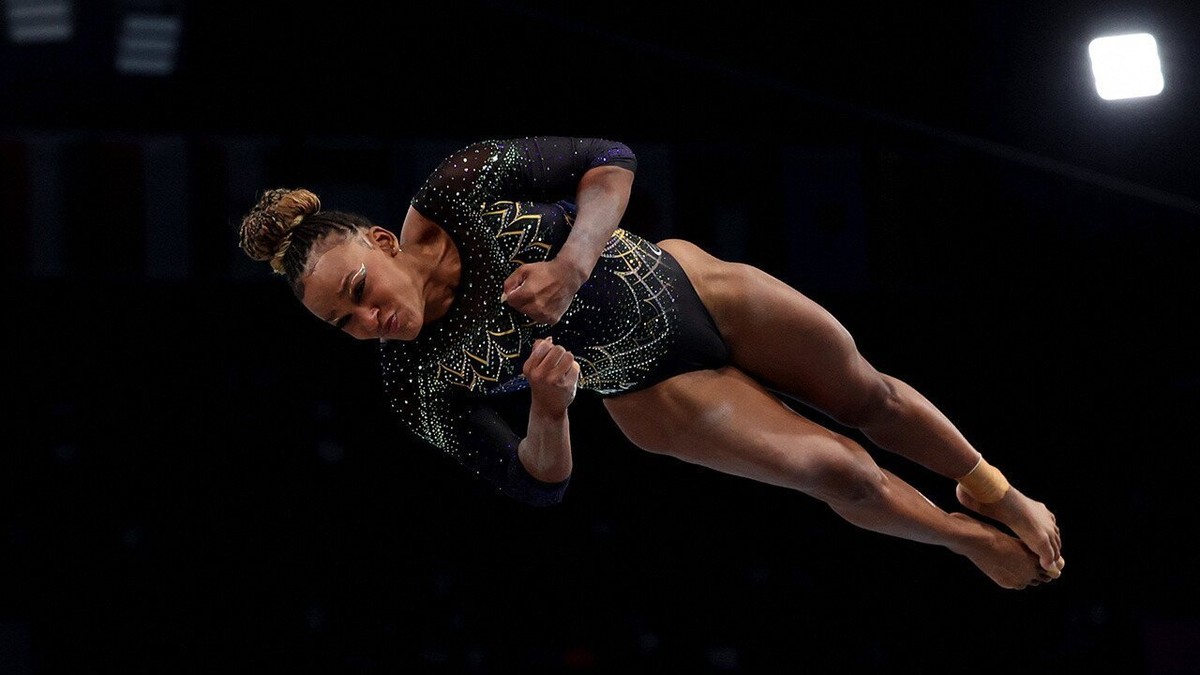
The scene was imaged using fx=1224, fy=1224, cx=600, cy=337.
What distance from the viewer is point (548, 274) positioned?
1.88 m

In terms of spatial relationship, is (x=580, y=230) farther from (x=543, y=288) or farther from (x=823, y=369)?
(x=823, y=369)

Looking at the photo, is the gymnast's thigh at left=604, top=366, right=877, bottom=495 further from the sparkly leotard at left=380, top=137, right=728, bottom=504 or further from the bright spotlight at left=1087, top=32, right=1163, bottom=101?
the bright spotlight at left=1087, top=32, right=1163, bottom=101

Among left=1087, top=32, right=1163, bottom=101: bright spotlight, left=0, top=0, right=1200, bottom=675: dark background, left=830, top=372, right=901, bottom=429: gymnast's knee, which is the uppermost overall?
left=1087, top=32, right=1163, bottom=101: bright spotlight

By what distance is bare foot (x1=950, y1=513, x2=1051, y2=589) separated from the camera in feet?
7.91

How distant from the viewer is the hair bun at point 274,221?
207 cm

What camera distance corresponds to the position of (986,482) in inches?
95.7

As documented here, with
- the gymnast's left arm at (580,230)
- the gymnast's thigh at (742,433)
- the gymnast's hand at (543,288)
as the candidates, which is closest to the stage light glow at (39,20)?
the gymnast's left arm at (580,230)

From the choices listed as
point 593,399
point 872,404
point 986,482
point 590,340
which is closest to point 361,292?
point 590,340

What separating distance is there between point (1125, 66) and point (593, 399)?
2.07 m

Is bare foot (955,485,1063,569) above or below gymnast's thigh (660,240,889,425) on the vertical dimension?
below

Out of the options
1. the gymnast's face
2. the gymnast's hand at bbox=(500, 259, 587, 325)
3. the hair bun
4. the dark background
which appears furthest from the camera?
the dark background

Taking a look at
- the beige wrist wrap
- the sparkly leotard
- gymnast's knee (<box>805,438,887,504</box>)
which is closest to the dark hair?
the sparkly leotard

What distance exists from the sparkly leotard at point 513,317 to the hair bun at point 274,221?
0.65ft

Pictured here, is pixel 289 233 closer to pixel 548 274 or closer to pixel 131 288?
pixel 548 274
